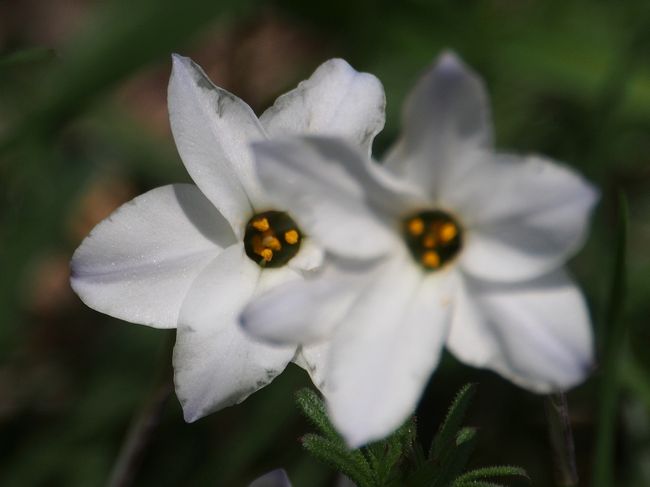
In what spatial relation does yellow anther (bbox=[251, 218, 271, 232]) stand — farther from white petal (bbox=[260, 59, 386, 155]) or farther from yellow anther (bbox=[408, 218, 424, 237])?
yellow anther (bbox=[408, 218, 424, 237])

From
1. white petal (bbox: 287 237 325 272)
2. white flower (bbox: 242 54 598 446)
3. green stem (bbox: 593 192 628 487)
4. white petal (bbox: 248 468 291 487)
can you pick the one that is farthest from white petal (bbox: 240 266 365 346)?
green stem (bbox: 593 192 628 487)

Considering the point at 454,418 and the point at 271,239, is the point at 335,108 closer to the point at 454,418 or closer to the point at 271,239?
the point at 271,239

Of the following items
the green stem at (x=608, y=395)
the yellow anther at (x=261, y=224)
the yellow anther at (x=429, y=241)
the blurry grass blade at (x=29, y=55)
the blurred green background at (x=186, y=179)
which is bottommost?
the blurred green background at (x=186, y=179)

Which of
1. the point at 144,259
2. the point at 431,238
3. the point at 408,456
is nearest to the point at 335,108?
the point at 431,238

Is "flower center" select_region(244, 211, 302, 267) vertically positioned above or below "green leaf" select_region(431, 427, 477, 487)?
above

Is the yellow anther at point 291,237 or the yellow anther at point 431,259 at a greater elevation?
the yellow anther at point 431,259

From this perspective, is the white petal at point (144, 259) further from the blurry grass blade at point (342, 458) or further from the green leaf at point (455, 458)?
the green leaf at point (455, 458)

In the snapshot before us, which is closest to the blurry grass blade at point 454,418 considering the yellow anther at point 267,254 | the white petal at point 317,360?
the white petal at point 317,360
